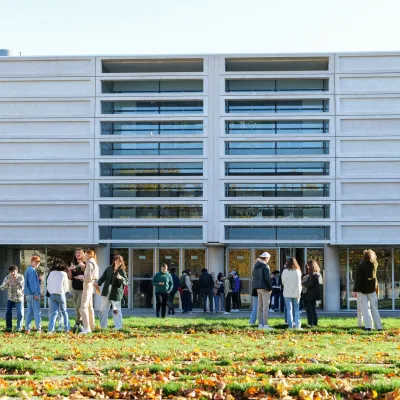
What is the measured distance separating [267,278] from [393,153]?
2115cm

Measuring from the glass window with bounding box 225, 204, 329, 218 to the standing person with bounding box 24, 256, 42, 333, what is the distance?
2059 centimetres

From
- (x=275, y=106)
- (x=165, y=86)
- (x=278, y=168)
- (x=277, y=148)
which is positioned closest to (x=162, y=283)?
(x=278, y=168)

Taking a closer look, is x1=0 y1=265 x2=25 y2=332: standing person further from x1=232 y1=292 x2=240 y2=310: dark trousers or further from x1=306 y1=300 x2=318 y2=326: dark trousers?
x1=232 y1=292 x2=240 y2=310: dark trousers

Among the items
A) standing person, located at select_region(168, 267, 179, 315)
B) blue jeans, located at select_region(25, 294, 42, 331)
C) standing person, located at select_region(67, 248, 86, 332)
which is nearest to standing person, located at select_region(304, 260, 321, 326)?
standing person, located at select_region(67, 248, 86, 332)

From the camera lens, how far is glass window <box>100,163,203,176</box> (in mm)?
41781

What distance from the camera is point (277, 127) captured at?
42.0m

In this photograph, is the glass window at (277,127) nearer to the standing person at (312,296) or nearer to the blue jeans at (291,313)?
the standing person at (312,296)

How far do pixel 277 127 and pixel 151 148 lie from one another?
20.3 feet

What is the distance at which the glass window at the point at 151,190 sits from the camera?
41.6 meters

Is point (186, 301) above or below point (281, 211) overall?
below

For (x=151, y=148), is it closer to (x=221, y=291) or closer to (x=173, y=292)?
(x=221, y=291)

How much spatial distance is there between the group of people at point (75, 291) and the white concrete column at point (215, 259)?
19207mm

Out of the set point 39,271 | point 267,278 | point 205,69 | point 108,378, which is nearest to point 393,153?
point 205,69

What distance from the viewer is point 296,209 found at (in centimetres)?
4141
